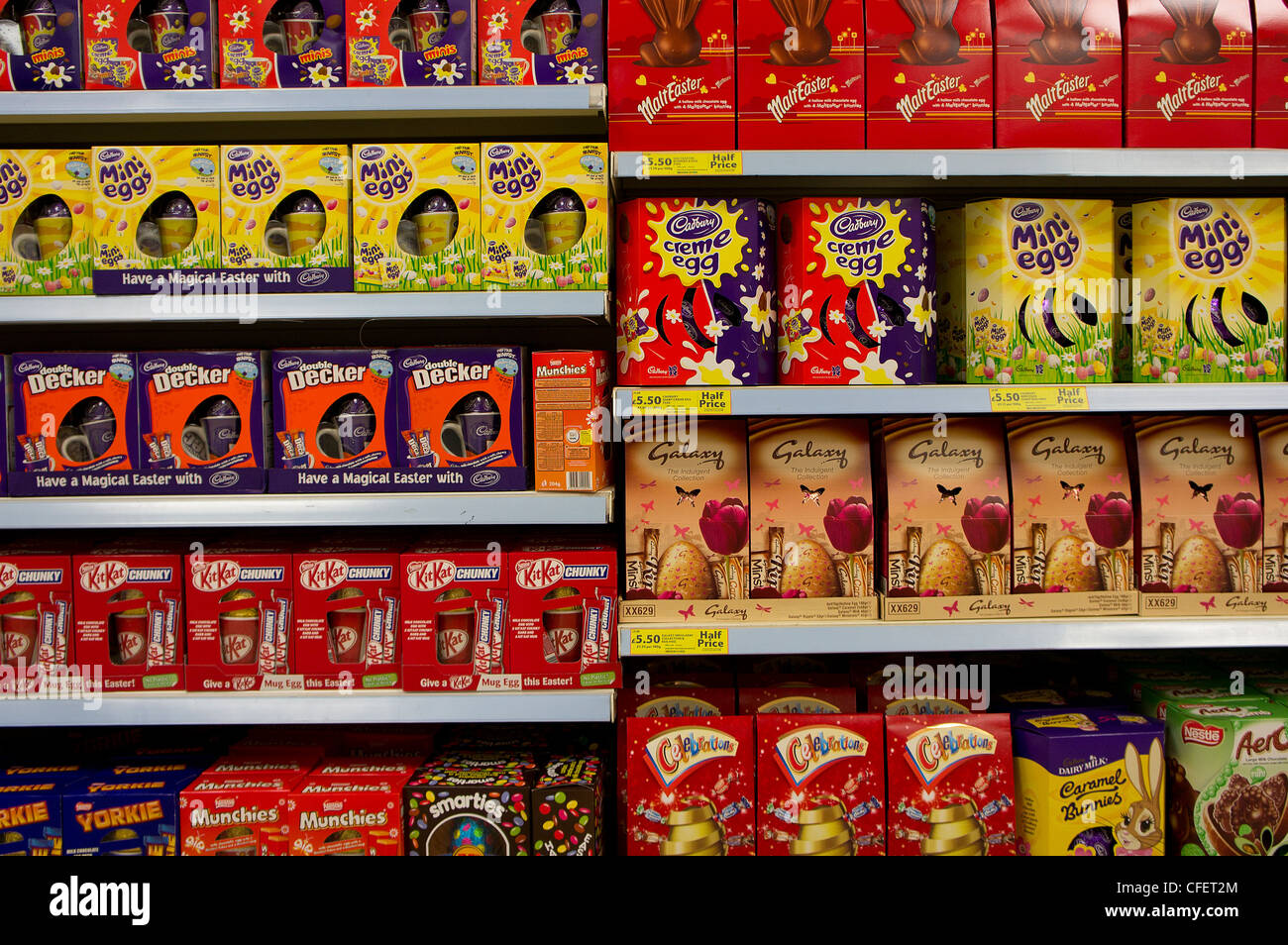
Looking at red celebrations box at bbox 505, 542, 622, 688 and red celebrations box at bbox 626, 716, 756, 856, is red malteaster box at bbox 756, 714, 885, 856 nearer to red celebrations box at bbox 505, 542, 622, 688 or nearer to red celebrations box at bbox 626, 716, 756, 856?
red celebrations box at bbox 626, 716, 756, 856

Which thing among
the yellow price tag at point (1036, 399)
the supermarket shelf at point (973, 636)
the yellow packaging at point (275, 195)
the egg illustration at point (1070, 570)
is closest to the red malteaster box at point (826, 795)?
the supermarket shelf at point (973, 636)

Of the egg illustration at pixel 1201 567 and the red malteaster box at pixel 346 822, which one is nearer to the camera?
the red malteaster box at pixel 346 822

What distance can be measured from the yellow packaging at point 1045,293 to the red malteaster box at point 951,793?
2.32 feet

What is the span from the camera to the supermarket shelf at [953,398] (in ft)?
5.39

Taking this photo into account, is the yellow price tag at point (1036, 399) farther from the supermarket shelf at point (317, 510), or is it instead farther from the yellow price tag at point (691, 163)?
the supermarket shelf at point (317, 510)

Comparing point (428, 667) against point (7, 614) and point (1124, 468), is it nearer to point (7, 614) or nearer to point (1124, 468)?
point (7, 614)

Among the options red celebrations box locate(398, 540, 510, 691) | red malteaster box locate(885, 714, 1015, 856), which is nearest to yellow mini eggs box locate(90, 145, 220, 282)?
red celebrations box locate(398, 540, 510, 691)

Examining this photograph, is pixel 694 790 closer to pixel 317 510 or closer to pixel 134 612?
pixel 317 510

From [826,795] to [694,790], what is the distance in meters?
0.26

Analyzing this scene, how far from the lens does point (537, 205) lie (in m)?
1.64

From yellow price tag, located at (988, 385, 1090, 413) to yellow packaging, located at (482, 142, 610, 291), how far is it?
0.79 metres

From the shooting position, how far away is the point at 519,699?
163cm

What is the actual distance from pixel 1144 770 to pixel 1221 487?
59cm

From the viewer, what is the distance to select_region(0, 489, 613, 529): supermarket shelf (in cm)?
162
